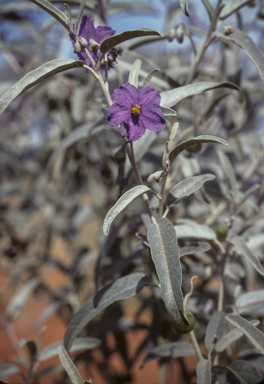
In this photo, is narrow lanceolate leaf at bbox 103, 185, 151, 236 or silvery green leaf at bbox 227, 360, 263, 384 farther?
silvery green leaf at bbox 227, 360, 263, 384

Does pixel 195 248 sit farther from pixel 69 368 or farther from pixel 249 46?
pixel 249 46

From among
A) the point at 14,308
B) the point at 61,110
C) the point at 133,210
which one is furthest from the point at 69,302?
the point at 61,110

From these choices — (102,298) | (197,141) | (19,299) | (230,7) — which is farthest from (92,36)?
(19,299)

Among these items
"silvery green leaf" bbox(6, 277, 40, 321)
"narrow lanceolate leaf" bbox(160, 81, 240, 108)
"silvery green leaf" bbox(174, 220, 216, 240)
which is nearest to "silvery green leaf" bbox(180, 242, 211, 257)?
"silvery green leaf" bbox(174, 220, 216, 240)

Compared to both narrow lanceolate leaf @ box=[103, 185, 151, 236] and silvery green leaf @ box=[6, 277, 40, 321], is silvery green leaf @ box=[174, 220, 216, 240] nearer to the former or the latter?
narrow lanceolate leaf @ box=[103, 185, 151, 236]

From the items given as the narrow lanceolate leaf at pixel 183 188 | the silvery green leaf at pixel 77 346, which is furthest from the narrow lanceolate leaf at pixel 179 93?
the silvery green leaf at pixel 77 346

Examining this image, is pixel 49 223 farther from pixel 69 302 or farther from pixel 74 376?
pixel 74 376

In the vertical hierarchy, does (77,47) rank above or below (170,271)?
above
